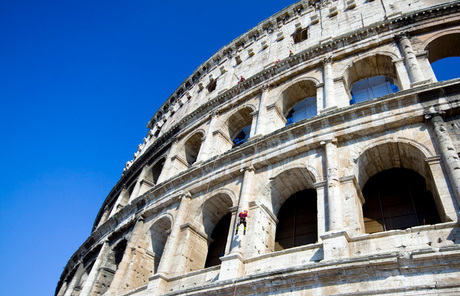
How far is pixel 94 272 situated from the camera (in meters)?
16.2

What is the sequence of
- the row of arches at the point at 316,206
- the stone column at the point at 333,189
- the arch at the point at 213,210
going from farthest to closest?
the arch at the point at 213,210 → the row of arches at the point at 316,206 → the stone column at the point at 333,189

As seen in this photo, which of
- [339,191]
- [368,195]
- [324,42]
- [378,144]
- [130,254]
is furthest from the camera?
[324,42]

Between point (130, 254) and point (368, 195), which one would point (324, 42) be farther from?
point (130, 254)

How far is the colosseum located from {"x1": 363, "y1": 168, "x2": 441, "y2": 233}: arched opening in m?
0.04

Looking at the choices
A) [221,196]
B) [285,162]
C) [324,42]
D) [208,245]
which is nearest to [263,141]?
[285,162]

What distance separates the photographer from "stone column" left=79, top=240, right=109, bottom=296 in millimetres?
15592

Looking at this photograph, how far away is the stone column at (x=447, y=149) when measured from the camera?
26.5 feet

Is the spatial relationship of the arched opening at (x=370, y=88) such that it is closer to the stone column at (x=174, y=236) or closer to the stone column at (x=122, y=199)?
the stone column at (x=174, y=236)

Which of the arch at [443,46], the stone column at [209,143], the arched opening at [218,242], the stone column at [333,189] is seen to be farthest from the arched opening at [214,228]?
the arch at [443,46]

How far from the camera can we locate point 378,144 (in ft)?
33.7

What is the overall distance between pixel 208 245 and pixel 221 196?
1.94 meters

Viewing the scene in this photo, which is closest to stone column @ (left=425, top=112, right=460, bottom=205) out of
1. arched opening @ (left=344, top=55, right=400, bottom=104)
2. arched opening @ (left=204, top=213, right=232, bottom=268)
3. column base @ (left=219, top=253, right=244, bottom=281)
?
arched opening @ (left=344, top=55, right=400, bottom=104)

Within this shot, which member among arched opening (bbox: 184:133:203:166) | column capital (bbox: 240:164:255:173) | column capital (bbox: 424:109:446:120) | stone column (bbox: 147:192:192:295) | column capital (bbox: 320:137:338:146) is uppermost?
arched opening (bbox: 184:133:203:166)

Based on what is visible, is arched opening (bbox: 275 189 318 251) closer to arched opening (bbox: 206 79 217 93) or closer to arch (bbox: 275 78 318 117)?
arch (bbox: 275 78 318 117)
